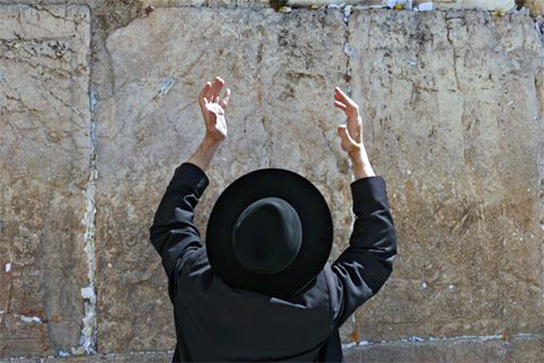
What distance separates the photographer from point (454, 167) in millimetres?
4484

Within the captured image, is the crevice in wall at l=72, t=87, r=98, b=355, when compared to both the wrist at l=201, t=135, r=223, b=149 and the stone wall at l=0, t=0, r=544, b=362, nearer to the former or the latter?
the stone wall at l=0, t=0, r=544, b=362

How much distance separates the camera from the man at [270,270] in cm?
289

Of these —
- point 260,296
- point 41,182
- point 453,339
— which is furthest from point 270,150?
point 260,296

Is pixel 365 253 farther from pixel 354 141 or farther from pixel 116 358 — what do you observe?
pixel 116 358

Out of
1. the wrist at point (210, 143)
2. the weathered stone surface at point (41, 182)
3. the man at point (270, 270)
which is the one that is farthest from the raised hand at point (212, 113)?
the weathered stone surface at point (41, 182)

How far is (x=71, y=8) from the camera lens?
4262mm

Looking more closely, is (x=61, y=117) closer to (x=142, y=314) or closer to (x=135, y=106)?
(x=135, y=106)

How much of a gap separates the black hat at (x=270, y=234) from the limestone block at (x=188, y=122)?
48.2 inches

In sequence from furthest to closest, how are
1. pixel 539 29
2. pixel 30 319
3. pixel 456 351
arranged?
1. pixel 539 29
2. pixel 456 351
3. pixel 30 319

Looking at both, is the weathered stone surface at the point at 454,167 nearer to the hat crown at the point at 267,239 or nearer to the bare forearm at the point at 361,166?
the bare forearm at the point at 361,166

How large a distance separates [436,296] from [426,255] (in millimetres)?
210

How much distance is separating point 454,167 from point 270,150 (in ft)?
3.11

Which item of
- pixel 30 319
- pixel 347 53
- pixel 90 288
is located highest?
pixel 347 53

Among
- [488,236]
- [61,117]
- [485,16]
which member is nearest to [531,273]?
[488,236]
